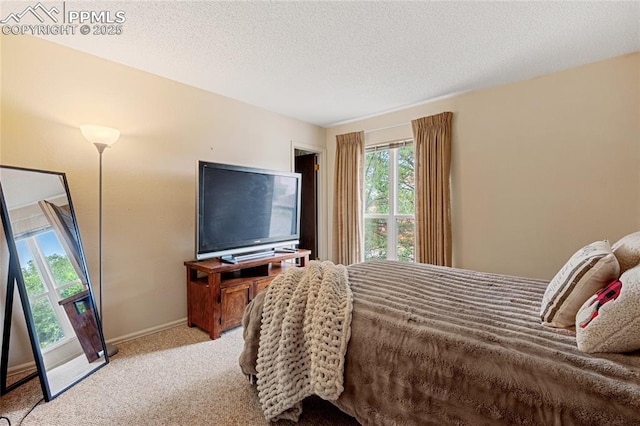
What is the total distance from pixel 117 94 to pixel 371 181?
9.76 feet

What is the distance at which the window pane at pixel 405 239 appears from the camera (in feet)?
11.4

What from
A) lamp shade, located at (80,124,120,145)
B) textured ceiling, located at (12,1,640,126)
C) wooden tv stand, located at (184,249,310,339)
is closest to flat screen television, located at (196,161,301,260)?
wooden tv stand, located at (184,249,310,339)

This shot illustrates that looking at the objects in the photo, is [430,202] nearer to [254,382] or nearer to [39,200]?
[254,382]

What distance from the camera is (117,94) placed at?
2328 millimetres

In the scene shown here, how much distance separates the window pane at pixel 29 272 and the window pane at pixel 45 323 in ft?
0.21

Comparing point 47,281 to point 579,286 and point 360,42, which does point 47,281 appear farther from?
point 579,286

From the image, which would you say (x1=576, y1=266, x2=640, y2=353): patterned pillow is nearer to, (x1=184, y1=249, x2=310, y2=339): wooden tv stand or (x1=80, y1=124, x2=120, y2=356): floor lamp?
(x1=184, y1=249, x2=310, y2=339): wooden tv stand

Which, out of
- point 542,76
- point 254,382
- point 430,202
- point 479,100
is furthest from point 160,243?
point 542,76

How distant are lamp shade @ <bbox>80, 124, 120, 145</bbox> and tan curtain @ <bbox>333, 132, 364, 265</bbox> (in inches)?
105

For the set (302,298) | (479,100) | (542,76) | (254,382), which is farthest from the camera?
(479,100)

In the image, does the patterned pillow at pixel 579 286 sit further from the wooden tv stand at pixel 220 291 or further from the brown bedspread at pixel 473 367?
the wooden tv stand at pixel 220 291

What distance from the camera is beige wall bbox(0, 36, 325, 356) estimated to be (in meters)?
1.96

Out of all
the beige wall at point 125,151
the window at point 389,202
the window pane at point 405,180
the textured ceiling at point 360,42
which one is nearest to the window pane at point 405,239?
the window at point 389,202

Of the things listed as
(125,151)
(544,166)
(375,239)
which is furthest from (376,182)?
(125,151)
